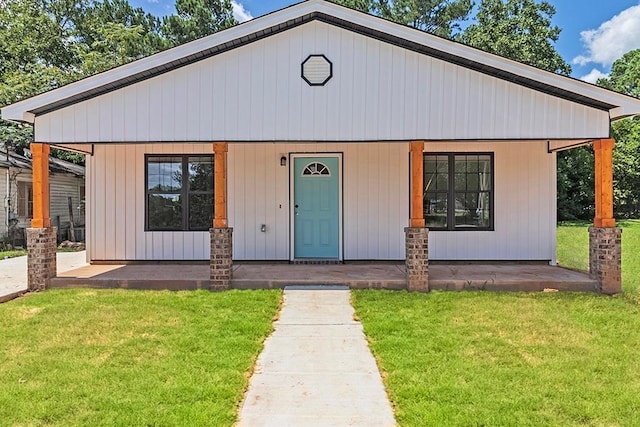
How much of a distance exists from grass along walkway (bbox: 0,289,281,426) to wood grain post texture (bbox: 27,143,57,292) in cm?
58

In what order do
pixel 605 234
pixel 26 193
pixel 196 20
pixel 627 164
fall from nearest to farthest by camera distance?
pixel 605 234 → pixel 26 193 → pixel 196 20 → pixel 627 164

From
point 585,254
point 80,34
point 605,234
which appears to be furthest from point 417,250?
point 80,34

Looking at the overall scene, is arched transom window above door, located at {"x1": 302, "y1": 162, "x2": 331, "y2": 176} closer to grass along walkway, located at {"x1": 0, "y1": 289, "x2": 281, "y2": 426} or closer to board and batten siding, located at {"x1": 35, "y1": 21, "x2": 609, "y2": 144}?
board and batten siding, located at {"x1": 35, "y1": 21, "x2": 609, "y2": 144}

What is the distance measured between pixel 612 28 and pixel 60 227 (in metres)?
46.9

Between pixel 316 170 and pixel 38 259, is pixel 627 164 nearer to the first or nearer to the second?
pixel 316 170

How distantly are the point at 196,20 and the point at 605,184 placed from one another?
21.0 m

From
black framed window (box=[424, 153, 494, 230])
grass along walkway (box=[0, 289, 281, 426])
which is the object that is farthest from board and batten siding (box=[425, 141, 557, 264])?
grass along walkway (box=[0, 289, 281, 426])

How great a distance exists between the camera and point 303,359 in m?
4.57

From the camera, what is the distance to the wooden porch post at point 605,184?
7.18 meters

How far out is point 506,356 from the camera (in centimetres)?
447

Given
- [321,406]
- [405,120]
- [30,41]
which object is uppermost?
[30,41]

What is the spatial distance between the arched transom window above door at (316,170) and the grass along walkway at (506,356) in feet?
10.8

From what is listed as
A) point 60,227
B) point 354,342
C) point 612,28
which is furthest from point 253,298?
point 612,28

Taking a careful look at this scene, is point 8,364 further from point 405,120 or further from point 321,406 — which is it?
point 405,120
